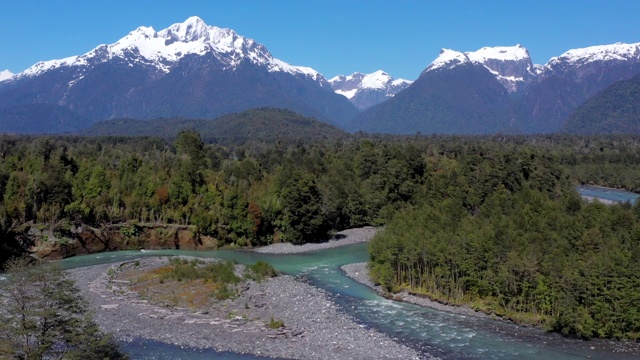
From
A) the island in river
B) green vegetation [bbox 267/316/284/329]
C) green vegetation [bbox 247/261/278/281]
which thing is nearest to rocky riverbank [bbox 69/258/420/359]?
the island in river

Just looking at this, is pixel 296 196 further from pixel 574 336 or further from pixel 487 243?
pixel 574 336

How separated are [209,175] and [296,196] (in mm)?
18628

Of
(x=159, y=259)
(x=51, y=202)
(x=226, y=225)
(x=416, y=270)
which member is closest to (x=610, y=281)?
(x=416, y=270)

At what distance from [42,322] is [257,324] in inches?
758

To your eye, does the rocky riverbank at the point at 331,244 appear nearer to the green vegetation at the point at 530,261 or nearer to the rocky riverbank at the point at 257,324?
the green vegetation at the point at 530,261

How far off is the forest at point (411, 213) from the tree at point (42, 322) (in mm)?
29130

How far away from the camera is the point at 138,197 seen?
8038cm

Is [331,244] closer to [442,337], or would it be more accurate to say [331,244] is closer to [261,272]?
[261,272]

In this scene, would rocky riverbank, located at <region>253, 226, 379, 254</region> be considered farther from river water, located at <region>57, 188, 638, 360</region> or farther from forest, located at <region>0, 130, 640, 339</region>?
river water, located at <region>57, 188, 638, 360</region>

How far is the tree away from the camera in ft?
72.8

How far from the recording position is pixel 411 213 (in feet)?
214

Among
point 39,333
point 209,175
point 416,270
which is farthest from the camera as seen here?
point 209,175

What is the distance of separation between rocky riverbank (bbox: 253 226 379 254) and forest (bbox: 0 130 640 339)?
1.74 metres

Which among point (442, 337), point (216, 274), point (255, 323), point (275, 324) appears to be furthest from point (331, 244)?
point (442, 337)
